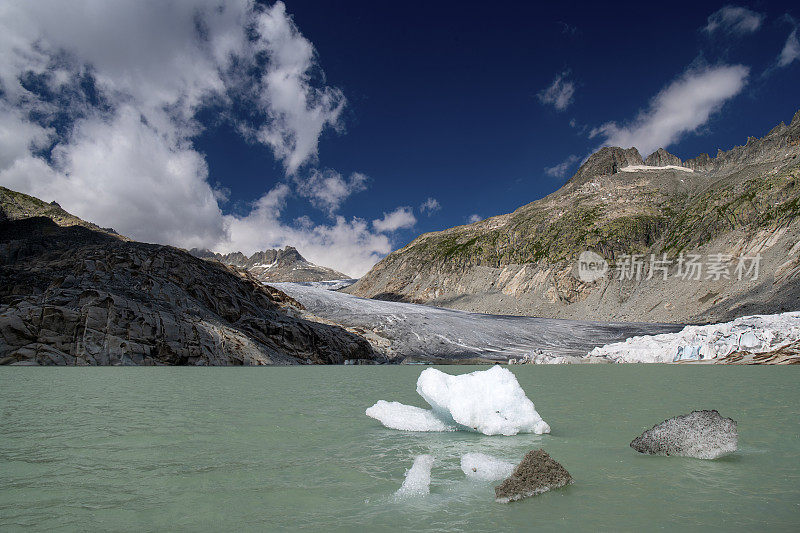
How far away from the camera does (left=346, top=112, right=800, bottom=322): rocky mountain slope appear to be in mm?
85750

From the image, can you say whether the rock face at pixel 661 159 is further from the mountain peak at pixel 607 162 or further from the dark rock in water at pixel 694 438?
the dark rock in water at pixel 694 438

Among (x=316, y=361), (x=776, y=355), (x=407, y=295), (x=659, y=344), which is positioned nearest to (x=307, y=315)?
(x=316, y=361)

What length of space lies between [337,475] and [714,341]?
54687 millimetres

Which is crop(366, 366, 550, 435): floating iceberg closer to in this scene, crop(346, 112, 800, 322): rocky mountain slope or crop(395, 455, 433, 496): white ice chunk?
crop(395, 455, 433, 496): white ice chunk

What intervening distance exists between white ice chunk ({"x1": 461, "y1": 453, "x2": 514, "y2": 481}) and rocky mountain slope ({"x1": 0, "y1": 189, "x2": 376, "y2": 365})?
41969 mm

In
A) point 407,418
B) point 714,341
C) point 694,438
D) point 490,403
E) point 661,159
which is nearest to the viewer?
point 694,438

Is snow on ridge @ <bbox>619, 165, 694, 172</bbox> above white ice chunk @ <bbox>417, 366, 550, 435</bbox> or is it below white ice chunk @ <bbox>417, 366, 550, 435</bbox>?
above

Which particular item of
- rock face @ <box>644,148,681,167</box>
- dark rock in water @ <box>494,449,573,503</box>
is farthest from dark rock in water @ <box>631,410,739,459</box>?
rock face @ <box>644,148,681,167</box>

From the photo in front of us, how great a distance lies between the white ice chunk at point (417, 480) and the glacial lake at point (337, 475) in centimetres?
16

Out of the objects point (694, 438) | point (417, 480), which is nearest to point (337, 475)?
point (417, 480)

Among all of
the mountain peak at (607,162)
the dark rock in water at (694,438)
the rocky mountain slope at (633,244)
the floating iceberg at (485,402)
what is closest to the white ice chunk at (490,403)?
the floating iceberg at (485,402)

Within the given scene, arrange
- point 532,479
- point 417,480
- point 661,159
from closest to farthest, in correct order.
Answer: point 532,479, point 417,480, point 661,159

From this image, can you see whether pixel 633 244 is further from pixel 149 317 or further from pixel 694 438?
pixel 694 438

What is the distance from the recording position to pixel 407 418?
40.0 ft
